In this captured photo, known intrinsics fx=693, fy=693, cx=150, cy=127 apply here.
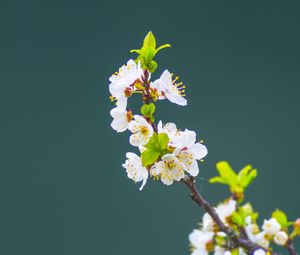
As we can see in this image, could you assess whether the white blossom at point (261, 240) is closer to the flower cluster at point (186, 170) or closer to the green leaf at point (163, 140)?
the flower cluster at point (186, 170)

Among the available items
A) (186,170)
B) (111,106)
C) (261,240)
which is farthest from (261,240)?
(111,106)

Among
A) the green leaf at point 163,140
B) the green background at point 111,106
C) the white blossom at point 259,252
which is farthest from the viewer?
the green background at point 111,106

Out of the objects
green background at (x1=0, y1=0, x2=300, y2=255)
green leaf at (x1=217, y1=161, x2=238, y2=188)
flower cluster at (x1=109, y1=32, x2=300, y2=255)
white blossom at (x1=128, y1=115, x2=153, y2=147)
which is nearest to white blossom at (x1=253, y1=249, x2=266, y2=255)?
flower cluster at (x1=109, y1=32, x2=300, y2=255)

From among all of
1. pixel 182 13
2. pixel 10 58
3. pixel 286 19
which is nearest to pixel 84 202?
pixel 10 58

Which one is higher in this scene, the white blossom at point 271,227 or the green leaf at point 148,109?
the green leaf at point 148,109

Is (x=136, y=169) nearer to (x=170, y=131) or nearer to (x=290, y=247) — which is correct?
(x=170, y=131)

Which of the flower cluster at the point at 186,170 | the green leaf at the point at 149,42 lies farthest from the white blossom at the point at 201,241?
the green leaf at the point at 149,42

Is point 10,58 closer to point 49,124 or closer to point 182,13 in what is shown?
point 49,124

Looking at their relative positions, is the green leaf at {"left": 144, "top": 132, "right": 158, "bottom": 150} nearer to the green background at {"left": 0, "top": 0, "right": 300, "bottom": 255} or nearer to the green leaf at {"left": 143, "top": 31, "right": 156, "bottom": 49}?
the green leaf at {"left": 143, "top": 31, "right": 156, "bottom": 49}
